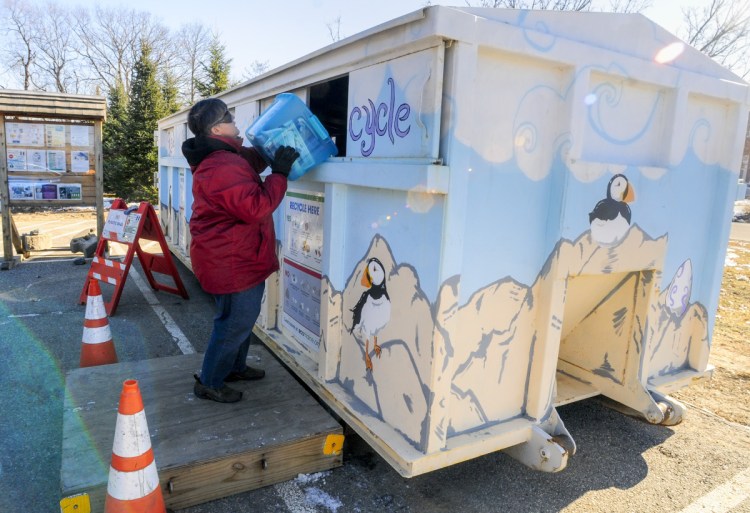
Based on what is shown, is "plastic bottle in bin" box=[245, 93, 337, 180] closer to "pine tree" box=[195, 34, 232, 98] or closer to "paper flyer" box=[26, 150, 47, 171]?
"paper flyer" box=[26, 150, 47, 171]

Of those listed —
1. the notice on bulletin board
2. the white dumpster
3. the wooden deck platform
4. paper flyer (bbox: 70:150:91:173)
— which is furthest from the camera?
Answer: paper flyer (bbox: 70:150:91:173)

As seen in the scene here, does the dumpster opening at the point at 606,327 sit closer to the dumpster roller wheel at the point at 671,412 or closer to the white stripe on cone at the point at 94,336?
the dumpster roller wheel at the point at 671,412

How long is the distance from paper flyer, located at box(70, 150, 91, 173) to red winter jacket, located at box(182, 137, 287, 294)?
21.8 ft

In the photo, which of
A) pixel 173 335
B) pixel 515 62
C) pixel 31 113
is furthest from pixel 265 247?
pixel 31 113

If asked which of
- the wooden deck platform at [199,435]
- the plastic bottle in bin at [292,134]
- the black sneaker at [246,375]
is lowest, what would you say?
the wooden deck platform at [199,435]

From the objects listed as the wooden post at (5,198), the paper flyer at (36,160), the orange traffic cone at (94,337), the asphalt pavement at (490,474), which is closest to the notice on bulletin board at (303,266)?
the asphalt pavement at (490,474)

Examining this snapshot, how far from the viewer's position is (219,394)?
3279mm

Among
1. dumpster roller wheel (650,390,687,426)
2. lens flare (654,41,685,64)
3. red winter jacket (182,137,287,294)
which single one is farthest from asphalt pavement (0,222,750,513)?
lens flare (654,41,685,64)

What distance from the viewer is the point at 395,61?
2.64 meters

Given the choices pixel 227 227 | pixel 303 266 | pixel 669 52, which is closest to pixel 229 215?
pixel 227 227

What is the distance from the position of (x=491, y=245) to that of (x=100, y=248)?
558 cm

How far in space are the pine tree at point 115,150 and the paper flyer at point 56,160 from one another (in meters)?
13.3

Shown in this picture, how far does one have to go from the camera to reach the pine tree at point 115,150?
2072 cm

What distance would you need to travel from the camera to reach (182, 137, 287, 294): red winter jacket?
2914mm
